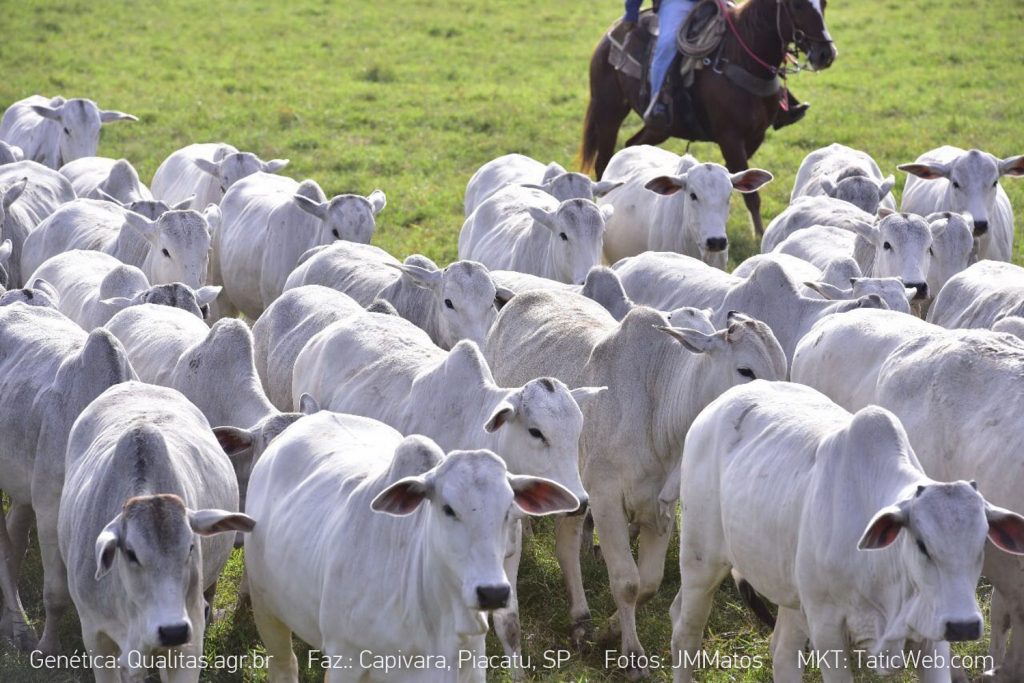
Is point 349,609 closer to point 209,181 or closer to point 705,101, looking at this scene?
point 209,181

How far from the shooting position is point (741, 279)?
24.9ft

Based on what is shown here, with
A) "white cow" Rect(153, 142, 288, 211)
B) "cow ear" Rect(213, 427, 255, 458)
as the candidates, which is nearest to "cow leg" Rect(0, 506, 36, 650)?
"cow ear" Rect(213, 427, 255, 458)

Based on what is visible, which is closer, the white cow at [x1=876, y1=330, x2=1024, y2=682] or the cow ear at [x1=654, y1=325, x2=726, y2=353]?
the white cow at [x1=876, y1=330, x2=1024, y2=682]

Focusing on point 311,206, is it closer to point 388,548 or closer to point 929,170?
point 929,170

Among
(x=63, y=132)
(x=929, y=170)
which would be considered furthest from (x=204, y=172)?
(x=929, y=170)

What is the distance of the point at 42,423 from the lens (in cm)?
604

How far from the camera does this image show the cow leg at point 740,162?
11875 millimetres

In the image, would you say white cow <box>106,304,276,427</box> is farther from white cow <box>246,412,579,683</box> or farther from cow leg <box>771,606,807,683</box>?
cow leg <box>771,606,807,683</box>

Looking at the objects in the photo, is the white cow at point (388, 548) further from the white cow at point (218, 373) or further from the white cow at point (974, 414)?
the white cow at point (974, 414)

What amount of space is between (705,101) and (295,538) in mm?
8007

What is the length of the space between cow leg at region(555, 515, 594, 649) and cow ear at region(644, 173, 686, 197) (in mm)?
3677

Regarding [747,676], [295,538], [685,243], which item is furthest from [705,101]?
[295,538]

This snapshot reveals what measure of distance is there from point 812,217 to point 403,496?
567 centimetres

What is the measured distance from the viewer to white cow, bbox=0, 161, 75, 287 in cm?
959
